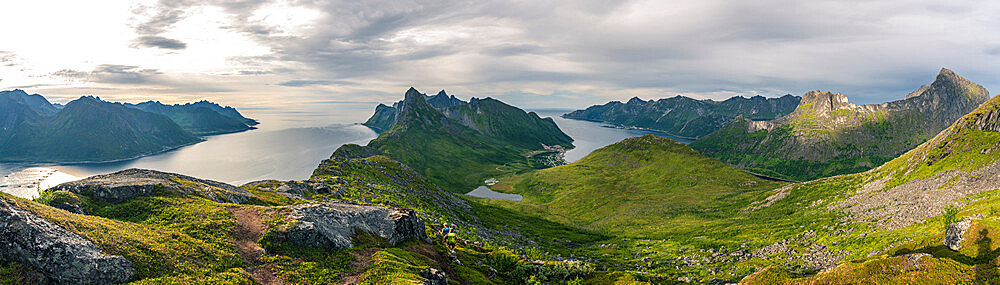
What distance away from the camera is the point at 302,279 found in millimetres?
31188

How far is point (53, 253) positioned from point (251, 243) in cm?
1246

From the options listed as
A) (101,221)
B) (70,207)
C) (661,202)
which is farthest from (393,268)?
(661,202)

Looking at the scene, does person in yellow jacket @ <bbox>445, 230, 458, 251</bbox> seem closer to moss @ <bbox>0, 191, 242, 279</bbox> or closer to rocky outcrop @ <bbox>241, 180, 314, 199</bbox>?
moss @ <bbox>0, 191, 242, 279</bbox>

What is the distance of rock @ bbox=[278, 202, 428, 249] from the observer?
1452 inches

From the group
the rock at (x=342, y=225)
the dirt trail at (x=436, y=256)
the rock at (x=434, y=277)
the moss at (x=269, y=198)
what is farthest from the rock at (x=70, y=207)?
the rock at (x=434, y=277)

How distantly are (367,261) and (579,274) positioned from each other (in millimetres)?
27077

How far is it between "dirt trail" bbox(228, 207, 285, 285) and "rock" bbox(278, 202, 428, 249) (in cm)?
263

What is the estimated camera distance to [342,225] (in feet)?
139

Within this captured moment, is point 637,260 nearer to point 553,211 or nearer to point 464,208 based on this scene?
point 464,208

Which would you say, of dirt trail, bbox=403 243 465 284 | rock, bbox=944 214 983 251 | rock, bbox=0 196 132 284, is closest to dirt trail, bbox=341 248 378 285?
dirt trail, bbox=403 243 465 284

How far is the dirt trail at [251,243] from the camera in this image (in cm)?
3050

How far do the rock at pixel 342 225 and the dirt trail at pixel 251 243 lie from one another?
2625 millimetres

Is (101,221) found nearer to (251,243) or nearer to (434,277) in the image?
(251,243)

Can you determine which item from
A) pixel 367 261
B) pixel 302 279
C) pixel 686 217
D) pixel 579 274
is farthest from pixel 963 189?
pixel 302 279
